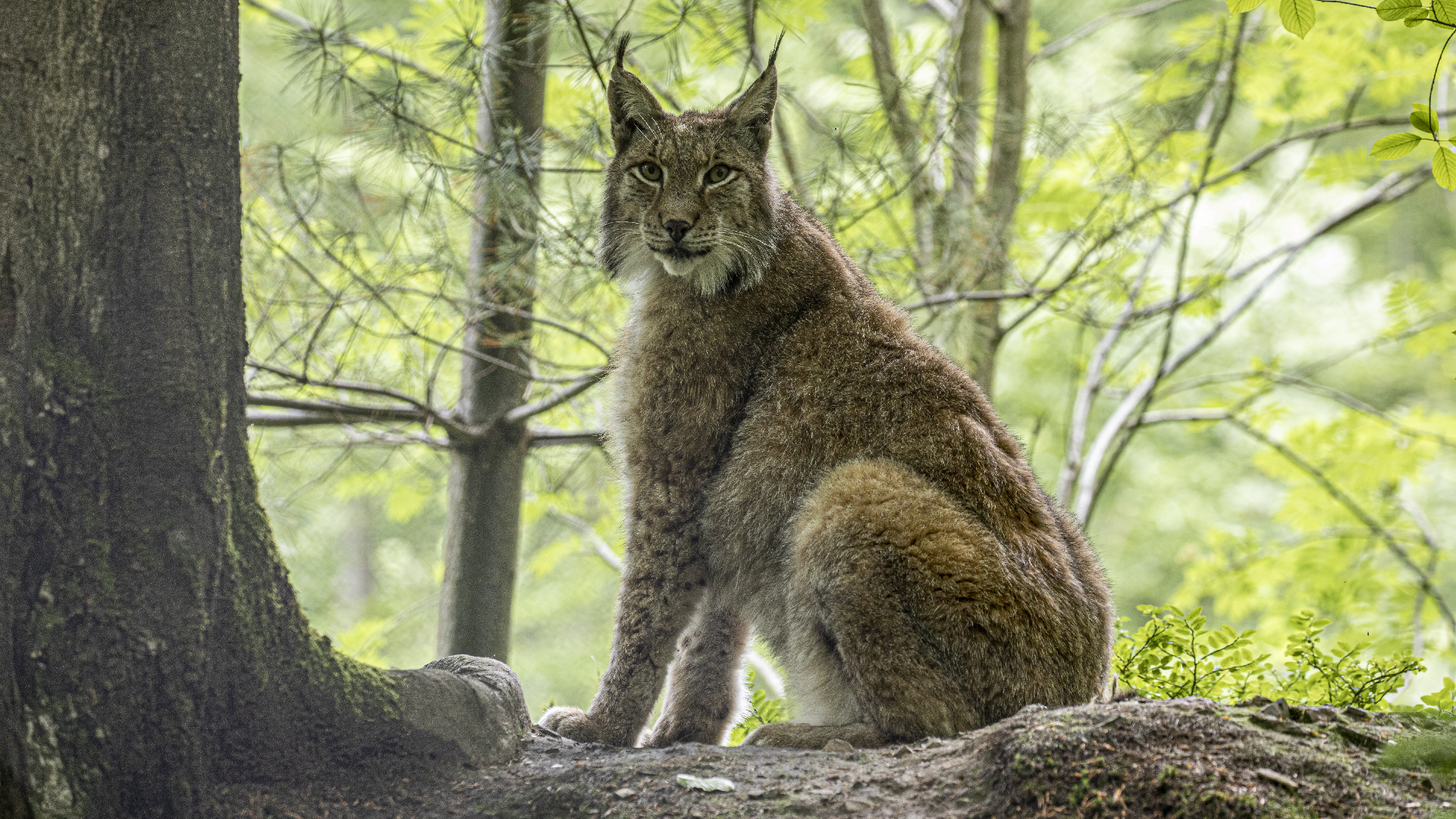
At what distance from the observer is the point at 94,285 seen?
254cm

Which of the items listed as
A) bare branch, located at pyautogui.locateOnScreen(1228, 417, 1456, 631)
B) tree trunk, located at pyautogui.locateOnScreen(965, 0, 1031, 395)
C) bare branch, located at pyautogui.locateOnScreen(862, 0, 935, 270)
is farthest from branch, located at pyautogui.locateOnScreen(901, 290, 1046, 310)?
bare branch, located at pyautogui.locateOnScreen(1228, 417, 1456, 631)

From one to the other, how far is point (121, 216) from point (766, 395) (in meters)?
2.31

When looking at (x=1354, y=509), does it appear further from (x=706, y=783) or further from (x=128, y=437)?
(x=128, y=437)

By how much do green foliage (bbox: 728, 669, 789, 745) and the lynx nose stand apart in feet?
6.72

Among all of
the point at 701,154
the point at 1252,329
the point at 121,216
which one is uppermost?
the point at 1252,329

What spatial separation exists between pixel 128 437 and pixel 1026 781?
241cm

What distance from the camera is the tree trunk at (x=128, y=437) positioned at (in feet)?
7.79

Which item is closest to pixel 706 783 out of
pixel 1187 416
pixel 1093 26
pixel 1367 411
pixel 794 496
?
pixel 794 496

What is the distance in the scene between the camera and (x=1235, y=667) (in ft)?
14.5

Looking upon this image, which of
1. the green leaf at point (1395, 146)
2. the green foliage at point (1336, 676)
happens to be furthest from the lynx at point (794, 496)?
the green leaf at point (1395, 146)

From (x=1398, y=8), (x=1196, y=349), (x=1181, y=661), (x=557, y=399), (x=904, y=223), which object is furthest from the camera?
(x=1196, y=349)

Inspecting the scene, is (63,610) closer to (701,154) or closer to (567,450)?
(701,154)

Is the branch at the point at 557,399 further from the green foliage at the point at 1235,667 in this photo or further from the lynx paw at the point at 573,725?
the green foliage at the point at 1235,667

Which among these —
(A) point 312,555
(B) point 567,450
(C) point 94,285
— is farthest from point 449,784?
(A) point 312,555
